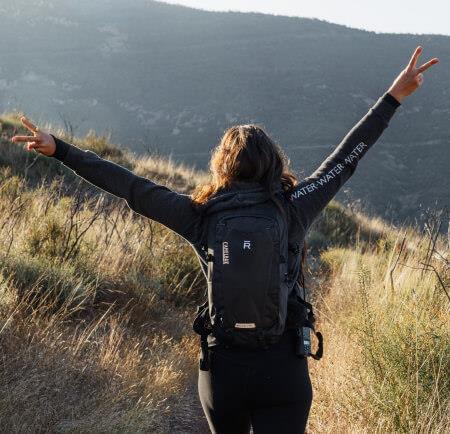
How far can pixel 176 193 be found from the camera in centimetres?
289

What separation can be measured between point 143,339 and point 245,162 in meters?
2.86

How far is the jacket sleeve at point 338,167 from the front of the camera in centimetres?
286

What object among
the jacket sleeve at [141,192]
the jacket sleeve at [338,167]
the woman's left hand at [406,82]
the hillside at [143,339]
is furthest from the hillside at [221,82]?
the jacket sleeve at [141,192]

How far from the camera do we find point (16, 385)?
3.64m

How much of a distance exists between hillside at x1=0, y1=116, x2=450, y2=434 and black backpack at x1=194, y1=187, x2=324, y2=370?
1.35 m

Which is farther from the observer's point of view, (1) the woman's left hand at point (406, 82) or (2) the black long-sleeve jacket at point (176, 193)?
(1) the woman's left hand at point (406, 82)

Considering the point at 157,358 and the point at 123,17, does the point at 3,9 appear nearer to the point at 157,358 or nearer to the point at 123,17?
the point at 123,17

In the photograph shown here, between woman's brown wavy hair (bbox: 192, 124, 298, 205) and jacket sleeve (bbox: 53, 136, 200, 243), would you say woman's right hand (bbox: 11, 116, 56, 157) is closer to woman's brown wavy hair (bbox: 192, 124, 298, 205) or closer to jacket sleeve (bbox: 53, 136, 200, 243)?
jacket sleeve (bbox: 53, 136, 200, 243)

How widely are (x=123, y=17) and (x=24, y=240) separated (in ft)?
222

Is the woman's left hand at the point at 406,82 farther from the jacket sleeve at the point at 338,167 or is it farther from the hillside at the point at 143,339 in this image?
the hillside at the point at 143,339

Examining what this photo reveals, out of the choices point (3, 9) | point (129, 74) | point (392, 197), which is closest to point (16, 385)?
point (392, 197)

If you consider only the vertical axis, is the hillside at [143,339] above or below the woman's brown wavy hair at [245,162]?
below

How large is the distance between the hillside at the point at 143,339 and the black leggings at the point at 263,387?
1.10 metres

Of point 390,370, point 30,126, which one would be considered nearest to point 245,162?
point 30,126
